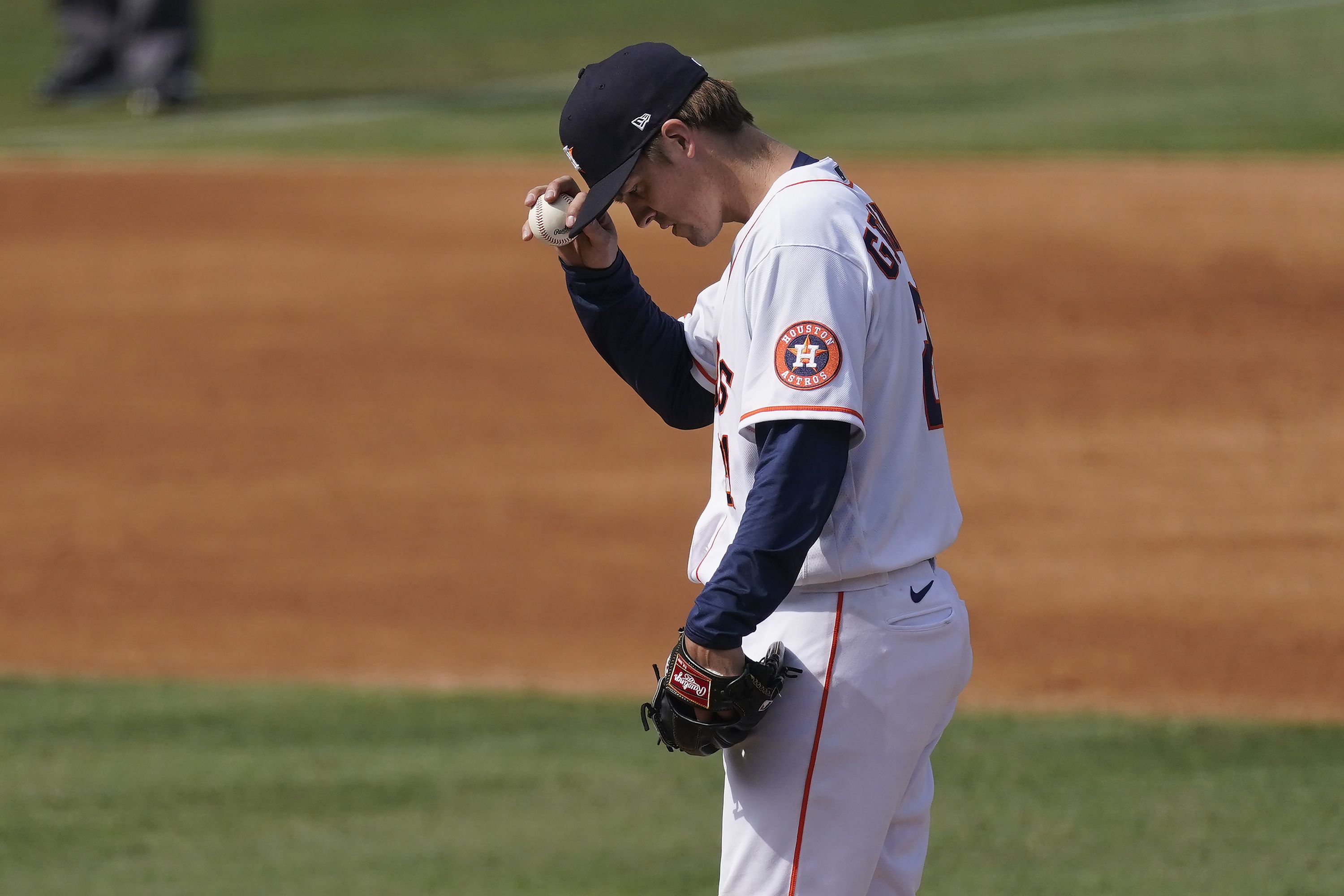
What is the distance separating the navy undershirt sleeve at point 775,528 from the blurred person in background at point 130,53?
18.5 m

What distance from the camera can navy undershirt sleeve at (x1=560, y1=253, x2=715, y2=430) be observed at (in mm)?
3270

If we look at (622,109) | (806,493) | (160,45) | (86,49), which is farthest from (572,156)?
(86,49)

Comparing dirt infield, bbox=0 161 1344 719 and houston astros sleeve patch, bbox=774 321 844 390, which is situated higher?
houston astros sleeve patch, bbox=774 321 844 390

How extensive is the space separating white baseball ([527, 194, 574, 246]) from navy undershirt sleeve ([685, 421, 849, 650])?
745mm

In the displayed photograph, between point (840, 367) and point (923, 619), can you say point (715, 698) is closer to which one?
point (923, 619)

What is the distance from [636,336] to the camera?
129 inches

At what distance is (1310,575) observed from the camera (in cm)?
752

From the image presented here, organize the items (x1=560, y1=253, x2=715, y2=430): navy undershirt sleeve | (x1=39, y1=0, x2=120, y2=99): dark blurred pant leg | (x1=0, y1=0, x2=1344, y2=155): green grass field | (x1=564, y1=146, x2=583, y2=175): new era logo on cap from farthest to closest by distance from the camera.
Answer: (x1=39, y1=0, x2=120, y2=99): dark blurred pant leg → (x1=0, y1=0, x2=1344, y2=155): green grass field → (x1=560, y1=253, x2=715, y2=430): navy undershirt sleeve → (x1=564, y1=146, x2=583, y2=175): new era logo on cap

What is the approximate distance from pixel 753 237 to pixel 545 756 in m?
3.25

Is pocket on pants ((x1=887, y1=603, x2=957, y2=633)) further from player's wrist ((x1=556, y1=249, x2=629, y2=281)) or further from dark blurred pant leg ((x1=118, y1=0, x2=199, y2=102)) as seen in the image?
dark blurred pant leg ((x1=118, y1=0, x2=199, y2=102))

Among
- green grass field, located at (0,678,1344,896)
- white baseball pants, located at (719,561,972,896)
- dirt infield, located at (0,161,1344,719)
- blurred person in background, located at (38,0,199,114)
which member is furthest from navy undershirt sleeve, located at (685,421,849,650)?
blurred person in background, located at (38,0,199,114)

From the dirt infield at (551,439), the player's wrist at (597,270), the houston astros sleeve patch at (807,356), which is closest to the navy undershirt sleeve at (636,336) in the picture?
the player's wrist at (597,270)

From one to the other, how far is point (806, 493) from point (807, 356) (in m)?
0.21

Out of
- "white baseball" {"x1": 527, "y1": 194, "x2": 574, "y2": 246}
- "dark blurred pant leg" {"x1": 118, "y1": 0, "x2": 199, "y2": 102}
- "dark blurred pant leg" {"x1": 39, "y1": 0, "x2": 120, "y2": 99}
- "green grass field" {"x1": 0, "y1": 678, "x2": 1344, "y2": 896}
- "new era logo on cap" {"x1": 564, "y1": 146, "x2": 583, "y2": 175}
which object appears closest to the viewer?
"new era logo on cap" {"x1": 564, "y1": 146, "x2": 583, "y2": 175}
